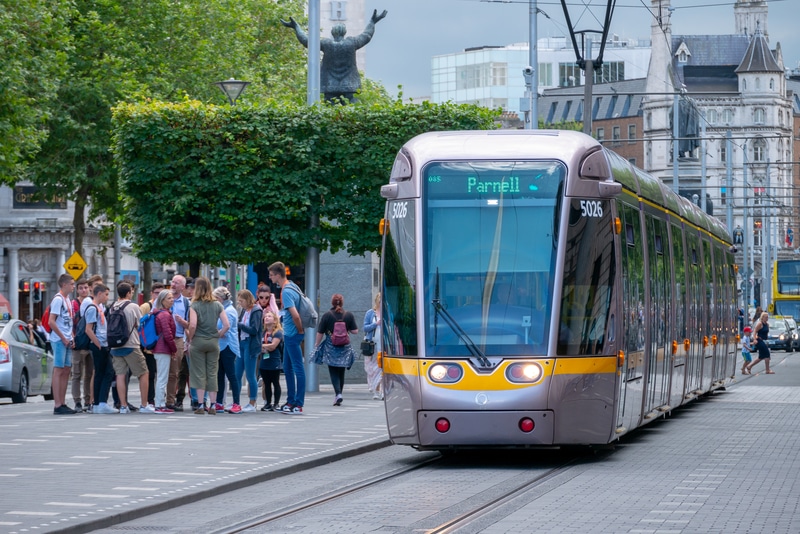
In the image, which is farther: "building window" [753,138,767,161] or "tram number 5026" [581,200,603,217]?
"building window" [753,138,767,161]

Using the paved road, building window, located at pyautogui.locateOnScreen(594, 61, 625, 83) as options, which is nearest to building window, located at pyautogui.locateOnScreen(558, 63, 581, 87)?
building window, located at pyautogui.locateOnScreen(594, 61, 625, 83)

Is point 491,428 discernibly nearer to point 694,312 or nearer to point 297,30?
point 694,312

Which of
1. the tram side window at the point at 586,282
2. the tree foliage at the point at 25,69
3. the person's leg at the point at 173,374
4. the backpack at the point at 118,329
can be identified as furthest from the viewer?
the tree foliage at the point at 25,69

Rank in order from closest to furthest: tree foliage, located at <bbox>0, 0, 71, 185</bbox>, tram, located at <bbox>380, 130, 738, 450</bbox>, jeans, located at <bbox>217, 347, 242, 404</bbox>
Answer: tram, located at <bbox>380, 130, 738, 450</bbox>
jeans, located at <bbox>217, 347, 242, 404</bbox>
tree foliage, located at <bbox>0, 0, 71, 185</bbox>

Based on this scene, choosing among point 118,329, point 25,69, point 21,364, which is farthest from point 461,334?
point 25,69

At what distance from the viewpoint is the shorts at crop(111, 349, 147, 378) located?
2105cm

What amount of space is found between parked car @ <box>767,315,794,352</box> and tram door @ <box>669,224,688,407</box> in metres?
46.4

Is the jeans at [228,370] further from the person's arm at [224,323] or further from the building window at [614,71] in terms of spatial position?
the building window at [614,71]

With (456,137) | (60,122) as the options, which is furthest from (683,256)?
(60,122)

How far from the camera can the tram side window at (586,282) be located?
14.2 meters

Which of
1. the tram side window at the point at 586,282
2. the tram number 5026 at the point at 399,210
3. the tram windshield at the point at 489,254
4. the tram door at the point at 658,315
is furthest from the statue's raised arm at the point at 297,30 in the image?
the tram side window at the point at 586,282

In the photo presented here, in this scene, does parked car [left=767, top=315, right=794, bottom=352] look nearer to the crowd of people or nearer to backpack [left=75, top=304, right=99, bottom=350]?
the crowd of people

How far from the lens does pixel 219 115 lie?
89.1ft

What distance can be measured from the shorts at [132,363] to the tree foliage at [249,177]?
572 cm
